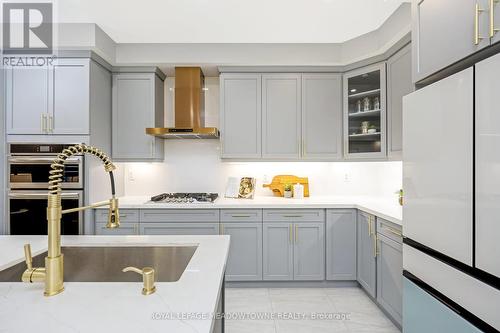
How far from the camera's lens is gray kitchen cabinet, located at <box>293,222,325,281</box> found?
2.83 meters

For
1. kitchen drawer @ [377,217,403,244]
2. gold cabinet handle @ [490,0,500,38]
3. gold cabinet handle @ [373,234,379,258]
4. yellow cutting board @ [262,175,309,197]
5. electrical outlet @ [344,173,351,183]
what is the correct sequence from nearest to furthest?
1. gold cabinet handle @ [490,0,500,38]
2. kitchen drawer @ [377,217,403,244]
3. gold cabinet handle @ [373,234,379,258]
4. yellow cutting board @ [262,175,309,197]
5. electrical outlet @ [344,173,351,183]

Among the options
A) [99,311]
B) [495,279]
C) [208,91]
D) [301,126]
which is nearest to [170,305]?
[99,311]

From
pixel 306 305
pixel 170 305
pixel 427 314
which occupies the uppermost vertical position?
pixel 170 305

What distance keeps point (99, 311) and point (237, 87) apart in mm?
2709

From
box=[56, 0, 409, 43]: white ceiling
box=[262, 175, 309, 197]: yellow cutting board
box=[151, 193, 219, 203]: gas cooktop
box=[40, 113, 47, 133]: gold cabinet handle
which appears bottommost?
box=[151, 193, 219, 203]: gas cooktop

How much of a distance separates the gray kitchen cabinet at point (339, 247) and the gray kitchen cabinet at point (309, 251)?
0.21ft

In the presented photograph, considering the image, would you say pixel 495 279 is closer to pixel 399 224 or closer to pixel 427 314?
pixel 427 314

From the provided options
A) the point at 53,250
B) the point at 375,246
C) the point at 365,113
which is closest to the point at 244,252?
the point at 375,246

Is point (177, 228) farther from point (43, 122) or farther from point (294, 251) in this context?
point (43, 122)

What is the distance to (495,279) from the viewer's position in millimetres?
946

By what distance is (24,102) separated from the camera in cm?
262

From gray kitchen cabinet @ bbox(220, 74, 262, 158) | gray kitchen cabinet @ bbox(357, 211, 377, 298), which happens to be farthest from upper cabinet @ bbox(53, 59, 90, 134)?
gray kitchen cabinet @ bbox(357, 211, 377, 298)

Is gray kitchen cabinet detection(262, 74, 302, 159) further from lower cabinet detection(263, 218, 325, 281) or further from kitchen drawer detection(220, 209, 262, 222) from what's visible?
lower cabinet detection(263, 218, 325, 281)

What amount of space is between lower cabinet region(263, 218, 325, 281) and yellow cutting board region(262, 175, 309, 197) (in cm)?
54
